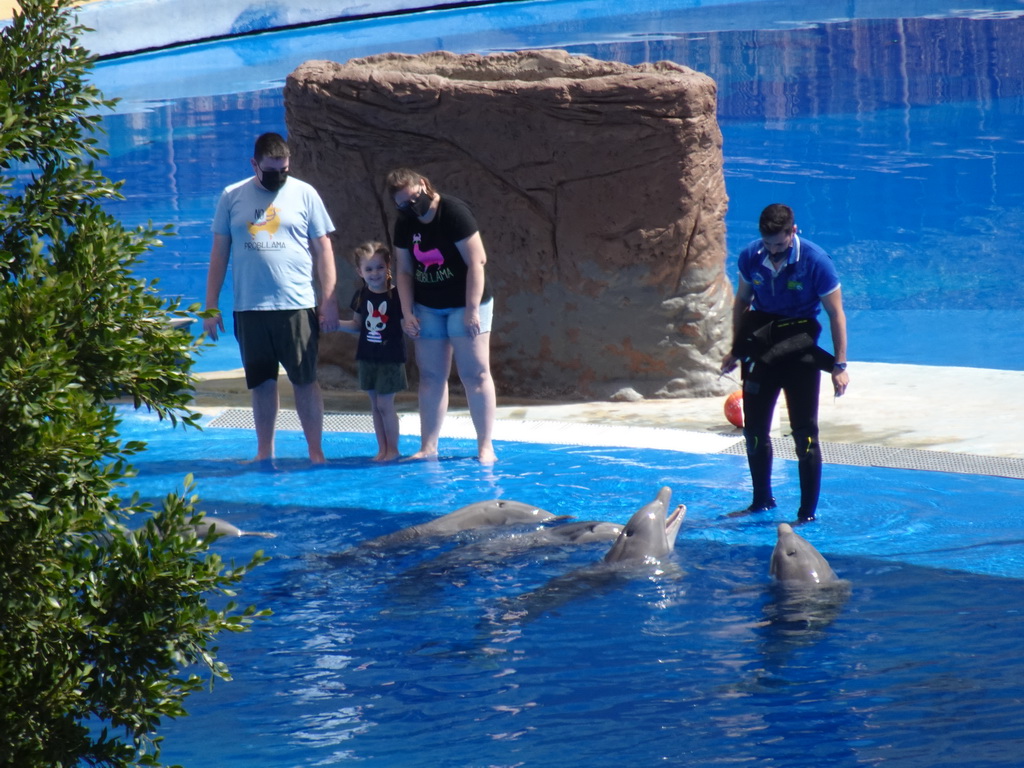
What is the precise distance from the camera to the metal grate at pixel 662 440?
6.80 metres

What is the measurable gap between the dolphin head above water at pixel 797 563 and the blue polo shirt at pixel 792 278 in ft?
3.70

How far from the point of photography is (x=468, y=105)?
816 cm

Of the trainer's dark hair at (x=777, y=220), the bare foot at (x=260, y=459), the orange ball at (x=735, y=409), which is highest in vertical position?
the trainer's dark hair at (x=777, y=220)

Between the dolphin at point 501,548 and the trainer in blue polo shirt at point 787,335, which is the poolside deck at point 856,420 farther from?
the dolphin at point 501,548

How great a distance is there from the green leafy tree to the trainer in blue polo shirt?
357 centimetres

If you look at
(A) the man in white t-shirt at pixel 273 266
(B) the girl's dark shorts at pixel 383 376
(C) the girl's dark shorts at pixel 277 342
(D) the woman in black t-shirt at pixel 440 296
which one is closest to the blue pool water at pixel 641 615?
(D) the woman in black t-shirt at pixel 440 296

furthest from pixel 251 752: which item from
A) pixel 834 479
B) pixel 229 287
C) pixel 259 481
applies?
pixel 229 287

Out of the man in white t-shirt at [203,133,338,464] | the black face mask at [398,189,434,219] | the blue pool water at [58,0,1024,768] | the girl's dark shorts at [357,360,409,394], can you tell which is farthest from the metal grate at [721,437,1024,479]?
the man in white t-shirt at [203,133,338,464]

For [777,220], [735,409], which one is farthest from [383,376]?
[777,220]

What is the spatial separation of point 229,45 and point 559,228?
2195 centimetres

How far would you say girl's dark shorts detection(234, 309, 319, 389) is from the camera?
7051mm

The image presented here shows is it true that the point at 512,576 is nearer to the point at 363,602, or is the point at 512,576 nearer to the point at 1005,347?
the point at 363,602

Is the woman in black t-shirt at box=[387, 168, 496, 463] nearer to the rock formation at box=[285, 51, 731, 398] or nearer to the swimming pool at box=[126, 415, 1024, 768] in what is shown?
the swimming pool at box=[126, 415, 1024, 768]

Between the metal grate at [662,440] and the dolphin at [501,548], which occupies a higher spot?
the metal grate at [662,440]
